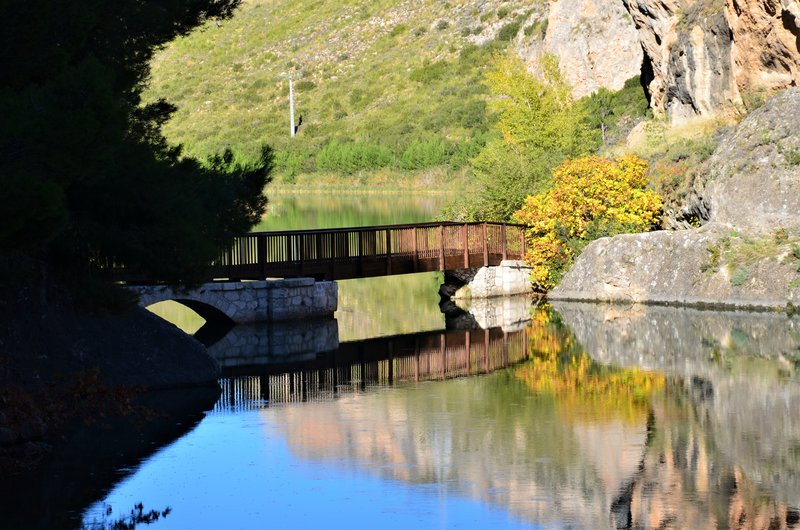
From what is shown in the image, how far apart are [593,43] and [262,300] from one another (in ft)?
145

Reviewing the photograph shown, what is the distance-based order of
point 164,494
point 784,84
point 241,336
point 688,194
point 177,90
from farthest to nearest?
point 177,90
point 784,84
point 688,194
point 241,336
point 164,494

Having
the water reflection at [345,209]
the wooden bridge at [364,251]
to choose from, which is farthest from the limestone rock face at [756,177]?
the water reflection at [345,209]

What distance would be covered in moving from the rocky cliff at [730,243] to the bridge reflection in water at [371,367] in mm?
5320

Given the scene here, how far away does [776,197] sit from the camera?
36.0 meters

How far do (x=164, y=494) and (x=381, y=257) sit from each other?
65.9 feet

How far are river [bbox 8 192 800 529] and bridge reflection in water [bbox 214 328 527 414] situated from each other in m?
0.07

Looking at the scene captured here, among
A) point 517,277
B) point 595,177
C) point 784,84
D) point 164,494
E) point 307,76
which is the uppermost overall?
point 307,76

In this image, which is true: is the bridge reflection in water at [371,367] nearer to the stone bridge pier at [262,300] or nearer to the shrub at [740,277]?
the stone bridge pier at [262,300]

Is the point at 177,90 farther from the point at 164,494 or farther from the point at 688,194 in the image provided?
the point at 164,494

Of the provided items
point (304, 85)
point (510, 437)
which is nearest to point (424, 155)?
point (304, 85)

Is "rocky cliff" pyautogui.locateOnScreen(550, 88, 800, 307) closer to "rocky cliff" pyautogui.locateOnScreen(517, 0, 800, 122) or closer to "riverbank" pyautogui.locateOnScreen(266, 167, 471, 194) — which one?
"rocky cliff" pyautogui.locateOnScreen(517, 0, 800, 122)

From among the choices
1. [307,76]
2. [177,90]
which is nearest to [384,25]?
[307,76]

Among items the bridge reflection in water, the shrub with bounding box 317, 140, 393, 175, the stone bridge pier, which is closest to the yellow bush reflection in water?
the bridge reflection in water

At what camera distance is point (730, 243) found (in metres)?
35.2
